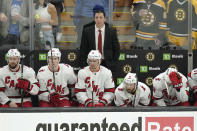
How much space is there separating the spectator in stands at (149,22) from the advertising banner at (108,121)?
3390 mm

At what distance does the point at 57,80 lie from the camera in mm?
6816

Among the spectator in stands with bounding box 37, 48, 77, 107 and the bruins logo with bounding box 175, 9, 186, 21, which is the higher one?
the bruins logo with bounding box 175, 9, 186, 21

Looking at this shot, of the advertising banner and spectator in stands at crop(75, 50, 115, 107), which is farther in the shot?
spectator in stands at crop(75, 50, 115, 107)

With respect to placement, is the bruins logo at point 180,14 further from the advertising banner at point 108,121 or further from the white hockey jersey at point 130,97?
the advertising banner at point 108,121

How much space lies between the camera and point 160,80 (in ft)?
21.9

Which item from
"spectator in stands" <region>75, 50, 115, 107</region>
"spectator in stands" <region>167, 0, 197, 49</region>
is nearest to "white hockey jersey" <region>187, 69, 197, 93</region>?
"spectator in stands" <region>167, 0, 197, 49</region>

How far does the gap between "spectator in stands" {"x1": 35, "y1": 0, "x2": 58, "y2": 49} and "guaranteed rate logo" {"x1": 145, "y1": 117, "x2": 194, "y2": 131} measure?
3.59m

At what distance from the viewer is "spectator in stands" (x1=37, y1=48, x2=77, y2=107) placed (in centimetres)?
668

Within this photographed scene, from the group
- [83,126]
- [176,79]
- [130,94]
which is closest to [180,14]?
[176,79]

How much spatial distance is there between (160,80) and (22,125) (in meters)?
2.94

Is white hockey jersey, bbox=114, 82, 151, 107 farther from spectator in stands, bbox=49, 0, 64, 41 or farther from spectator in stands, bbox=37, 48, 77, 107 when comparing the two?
spectator in stands, bbox=49, 0, 64, 41

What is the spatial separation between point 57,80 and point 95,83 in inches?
24.0

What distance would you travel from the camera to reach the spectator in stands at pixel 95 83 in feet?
21.3

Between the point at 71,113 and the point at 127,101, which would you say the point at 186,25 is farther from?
the point at 71,113
